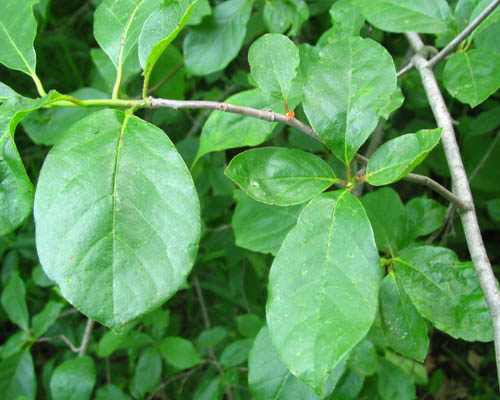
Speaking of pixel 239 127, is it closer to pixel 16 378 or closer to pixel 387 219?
pixel 387 219

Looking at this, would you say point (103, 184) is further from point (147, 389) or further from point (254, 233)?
point (147, 389)

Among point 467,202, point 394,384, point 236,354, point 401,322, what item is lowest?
point 236,354

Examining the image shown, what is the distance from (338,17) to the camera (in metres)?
1.09

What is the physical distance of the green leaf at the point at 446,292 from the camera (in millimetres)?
778

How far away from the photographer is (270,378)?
34.6 inches

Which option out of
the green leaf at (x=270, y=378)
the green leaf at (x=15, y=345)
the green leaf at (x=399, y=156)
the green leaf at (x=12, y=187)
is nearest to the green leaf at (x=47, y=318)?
the green leaf at (x=15, y=345)

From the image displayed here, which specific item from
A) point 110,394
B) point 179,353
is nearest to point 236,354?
point 179,353

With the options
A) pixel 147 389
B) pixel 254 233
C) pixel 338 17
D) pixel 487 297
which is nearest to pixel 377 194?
pixel 254 233

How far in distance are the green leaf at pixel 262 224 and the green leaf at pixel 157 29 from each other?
1.54 feet

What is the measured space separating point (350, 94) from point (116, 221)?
1.23ft

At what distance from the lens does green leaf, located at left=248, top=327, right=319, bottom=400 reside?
0.85m

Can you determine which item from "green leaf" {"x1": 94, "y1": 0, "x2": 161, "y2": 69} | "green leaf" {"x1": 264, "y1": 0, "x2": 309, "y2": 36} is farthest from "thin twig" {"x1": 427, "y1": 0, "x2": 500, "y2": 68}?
"green leaf" {"x1": 94, "y1": 0, "x2": 161, "y2": 69}

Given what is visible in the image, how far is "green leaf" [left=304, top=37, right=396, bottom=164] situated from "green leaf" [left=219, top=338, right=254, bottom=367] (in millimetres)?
976

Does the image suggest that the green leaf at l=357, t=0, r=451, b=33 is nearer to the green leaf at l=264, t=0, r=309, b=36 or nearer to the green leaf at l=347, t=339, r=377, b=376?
the green leaf at l=264, t=0, r=309, b=36
